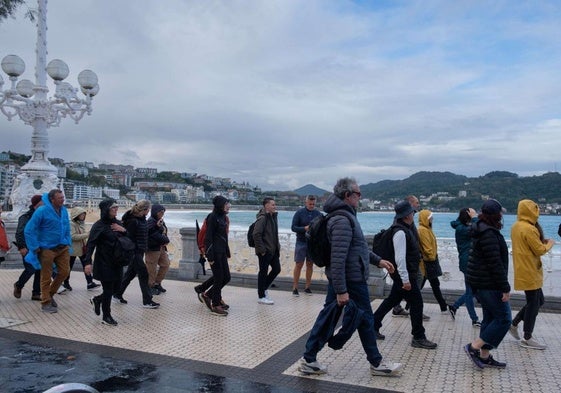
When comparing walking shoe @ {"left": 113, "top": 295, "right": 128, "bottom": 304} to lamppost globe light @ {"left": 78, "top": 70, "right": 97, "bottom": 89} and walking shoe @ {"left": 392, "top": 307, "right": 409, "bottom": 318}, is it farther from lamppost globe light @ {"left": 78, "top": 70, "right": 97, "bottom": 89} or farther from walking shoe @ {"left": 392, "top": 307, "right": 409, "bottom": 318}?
lamppost globe light @ {"left": 78, "top": 70, "right": 97, "bottom": 89}

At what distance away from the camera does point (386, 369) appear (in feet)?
14.8

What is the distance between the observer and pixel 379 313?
5.80 m

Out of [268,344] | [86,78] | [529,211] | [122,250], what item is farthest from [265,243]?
[86,78]

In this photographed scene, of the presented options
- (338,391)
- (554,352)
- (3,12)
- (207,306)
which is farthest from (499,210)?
(3,12)

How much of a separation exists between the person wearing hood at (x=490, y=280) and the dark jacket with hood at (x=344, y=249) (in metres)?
1.18

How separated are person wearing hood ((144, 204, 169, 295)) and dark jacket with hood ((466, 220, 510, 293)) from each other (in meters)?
5.17

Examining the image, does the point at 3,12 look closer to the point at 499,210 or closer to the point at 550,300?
the point at 499,210

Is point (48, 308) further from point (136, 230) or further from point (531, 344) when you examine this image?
point (531, 344)

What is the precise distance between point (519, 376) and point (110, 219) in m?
5.35

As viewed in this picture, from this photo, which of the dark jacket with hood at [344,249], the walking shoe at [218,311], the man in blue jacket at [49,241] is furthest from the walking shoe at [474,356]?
the man in blue jacket at [49,241]

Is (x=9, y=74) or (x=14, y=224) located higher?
(x=9, y=74)

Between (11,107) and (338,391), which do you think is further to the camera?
(11,107)

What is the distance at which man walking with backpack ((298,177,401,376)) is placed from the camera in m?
4.30

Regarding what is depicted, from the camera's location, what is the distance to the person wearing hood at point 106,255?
650 cm
